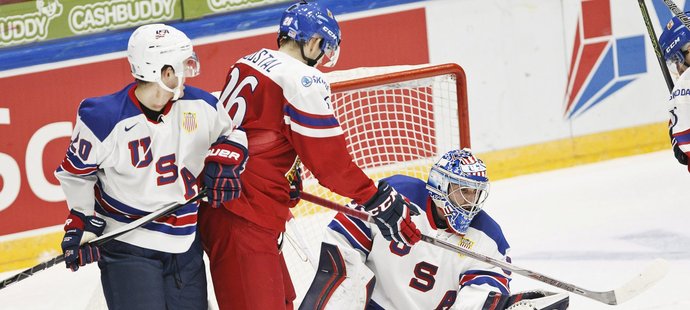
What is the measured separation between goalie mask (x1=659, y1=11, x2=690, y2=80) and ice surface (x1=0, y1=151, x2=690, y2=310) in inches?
38.7

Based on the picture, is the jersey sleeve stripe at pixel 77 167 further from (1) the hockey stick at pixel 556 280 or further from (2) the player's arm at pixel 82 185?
(1) the hockey stick at pixel 556 280

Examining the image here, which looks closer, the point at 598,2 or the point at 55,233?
the point at 55,233

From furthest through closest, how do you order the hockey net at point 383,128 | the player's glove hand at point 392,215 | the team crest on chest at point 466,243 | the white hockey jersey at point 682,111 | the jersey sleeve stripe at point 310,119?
the hockey net at point 383,128, the white hockey jersey at point 682,111, the team crest on chest at point 466,243, the player's glove hand at point 392,215, the jersey sleeve stripe at point 310,119

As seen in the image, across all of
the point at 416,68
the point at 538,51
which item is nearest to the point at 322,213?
the point at 416,68

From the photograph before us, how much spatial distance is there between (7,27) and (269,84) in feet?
7.85

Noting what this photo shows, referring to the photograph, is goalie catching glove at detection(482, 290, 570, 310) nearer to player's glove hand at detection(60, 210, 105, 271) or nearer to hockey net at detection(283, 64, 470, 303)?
hockey net at detection(283, 64, 470, 303)

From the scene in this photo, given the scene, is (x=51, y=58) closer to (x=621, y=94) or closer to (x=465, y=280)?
(x=465, y=280)

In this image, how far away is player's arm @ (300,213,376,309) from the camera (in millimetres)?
3672

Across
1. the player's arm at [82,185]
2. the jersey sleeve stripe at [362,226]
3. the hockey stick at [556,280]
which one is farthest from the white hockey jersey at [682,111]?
the player's arm at [82,185]

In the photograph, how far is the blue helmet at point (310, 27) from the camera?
3590 millimetres

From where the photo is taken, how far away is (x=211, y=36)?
5.85 metres

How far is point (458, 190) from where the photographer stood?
3758 millimetres

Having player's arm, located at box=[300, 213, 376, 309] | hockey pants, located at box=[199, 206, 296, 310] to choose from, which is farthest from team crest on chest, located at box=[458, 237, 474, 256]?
hockey pants, located at box=[199, 206, 296, 310]

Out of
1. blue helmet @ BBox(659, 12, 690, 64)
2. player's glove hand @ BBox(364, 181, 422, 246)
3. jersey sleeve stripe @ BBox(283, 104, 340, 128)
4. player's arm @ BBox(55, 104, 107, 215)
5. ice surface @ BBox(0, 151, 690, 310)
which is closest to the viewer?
player's arm @ BBox(55, 104, 107, 215)
